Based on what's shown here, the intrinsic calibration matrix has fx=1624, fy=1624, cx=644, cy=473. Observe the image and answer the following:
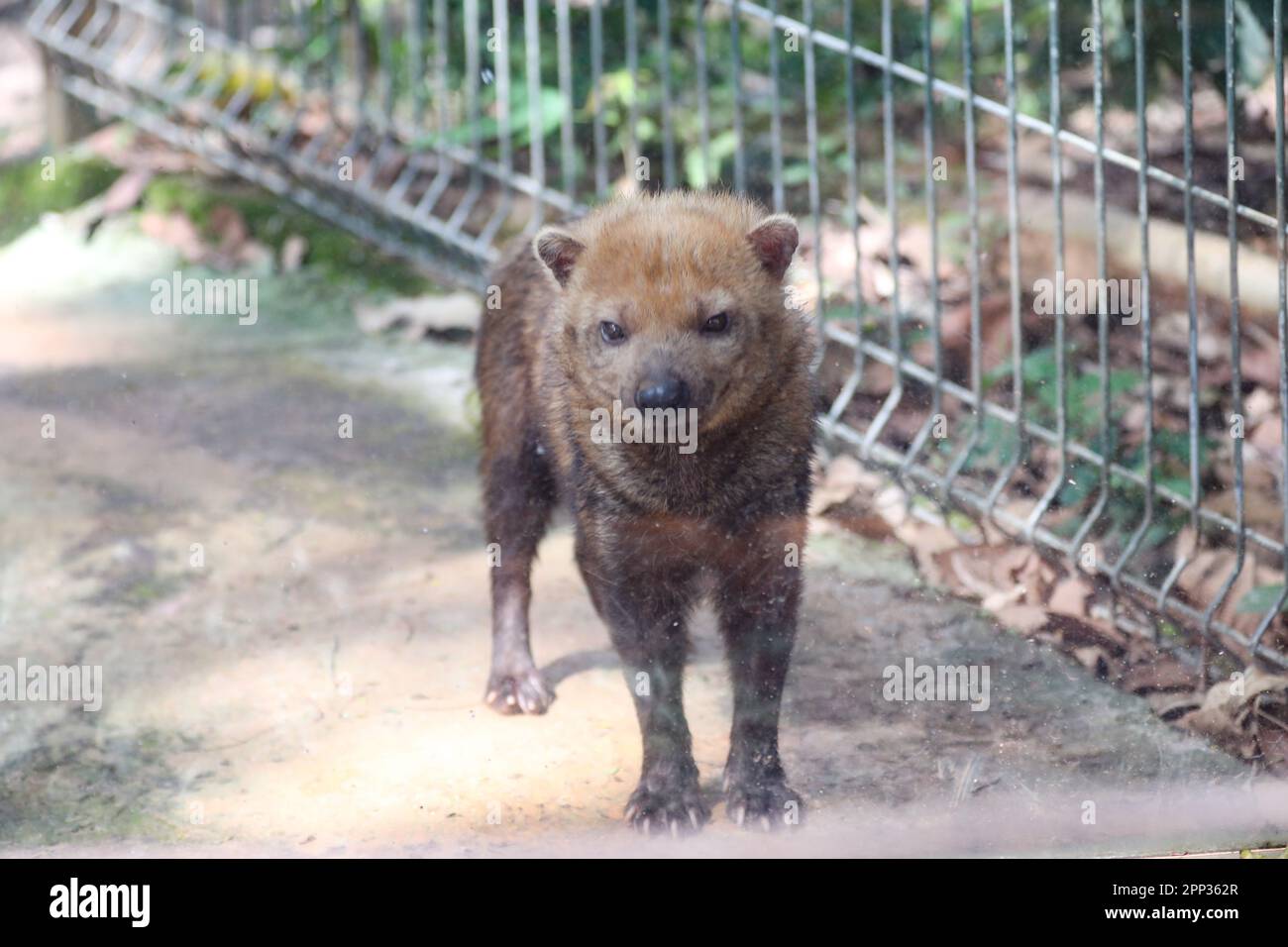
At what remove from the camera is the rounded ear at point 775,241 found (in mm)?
3863

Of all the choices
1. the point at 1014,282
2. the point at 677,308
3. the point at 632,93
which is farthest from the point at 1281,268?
the point at 632,93

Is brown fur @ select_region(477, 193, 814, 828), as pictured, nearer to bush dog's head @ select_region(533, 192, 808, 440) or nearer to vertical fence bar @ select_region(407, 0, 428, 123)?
bush dog's head @ select_region(533, 192, 808, 440)

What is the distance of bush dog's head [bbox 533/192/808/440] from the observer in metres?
3.62

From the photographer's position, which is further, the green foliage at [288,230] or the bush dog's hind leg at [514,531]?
the green foliage at [288,230]

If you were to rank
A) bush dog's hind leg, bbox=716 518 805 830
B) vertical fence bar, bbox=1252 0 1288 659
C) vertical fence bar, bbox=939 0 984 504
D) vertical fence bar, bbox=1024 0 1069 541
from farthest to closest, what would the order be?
1. vertical fence bar, bbox=939 0 984 504
2. vertical fence bar, bbox=1024 0 1069 541
3. vertical fence bar, bbox=1252 0 1288 659
4. bush dog's hind leg, bbox=716 518 805 830

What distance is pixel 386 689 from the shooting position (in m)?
4.26

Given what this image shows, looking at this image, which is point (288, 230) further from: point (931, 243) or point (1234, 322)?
point (1234, 322)

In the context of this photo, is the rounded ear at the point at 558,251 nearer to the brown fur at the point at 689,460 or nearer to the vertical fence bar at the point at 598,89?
the brown fur at the point at 689,460

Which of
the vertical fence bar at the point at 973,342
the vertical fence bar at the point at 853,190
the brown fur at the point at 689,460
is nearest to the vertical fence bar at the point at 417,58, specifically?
the vertical fence bar at the point at 853,190

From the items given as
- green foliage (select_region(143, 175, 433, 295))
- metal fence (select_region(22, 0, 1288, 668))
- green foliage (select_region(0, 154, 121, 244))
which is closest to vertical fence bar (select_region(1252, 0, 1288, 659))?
metal fence (select_region(22, 0, 1288, 668))

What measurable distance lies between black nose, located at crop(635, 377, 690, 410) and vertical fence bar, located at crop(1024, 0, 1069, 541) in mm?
1767

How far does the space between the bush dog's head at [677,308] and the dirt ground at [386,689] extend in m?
0.68
